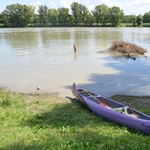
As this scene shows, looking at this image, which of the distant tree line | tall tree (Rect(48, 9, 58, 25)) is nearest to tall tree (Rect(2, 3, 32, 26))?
the distant tree line

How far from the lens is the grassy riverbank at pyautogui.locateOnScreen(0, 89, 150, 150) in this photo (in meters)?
4.19

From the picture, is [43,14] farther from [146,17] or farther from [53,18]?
[146,17]

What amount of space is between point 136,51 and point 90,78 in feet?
38.4

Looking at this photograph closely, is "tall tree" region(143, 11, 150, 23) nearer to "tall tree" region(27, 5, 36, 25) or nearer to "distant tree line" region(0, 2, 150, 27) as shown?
"distant tree line" region(0, 2, 150, 27)

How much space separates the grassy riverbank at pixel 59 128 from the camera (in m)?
4.19

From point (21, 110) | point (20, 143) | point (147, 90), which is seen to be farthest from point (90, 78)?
point (20, 143)

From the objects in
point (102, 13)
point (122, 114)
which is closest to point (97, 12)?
point (102, 13)

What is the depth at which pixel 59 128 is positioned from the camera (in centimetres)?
500

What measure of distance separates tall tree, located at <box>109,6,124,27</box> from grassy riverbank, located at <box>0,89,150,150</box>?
132 meters

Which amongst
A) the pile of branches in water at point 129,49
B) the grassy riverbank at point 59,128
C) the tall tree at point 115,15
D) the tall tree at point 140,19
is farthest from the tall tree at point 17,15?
the grassy riverbank at point 59,128

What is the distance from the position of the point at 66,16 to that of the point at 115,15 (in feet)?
129

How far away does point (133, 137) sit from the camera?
461 cm

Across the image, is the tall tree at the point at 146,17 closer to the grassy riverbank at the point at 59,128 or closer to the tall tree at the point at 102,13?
the tall tree at the point at 102,13

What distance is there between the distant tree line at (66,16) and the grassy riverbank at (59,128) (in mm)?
132188
